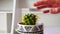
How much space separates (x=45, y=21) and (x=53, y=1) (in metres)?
1.01

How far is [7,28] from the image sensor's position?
1.36m

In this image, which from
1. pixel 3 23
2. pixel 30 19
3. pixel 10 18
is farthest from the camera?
pixel 3 23

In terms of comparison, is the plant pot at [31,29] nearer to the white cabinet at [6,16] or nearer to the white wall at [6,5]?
the white cabinet at [6,16]

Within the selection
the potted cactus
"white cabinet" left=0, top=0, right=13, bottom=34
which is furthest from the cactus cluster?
"white cabinet" left=0, top=0, right=13, bottom=34

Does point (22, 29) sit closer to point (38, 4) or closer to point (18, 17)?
point (18, 17)

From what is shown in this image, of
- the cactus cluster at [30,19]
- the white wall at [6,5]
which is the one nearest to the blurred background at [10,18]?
the white wall at [6,5]

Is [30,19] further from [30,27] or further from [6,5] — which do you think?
[6,5]

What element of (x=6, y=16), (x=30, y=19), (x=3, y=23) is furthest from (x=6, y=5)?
(x=30, y=19)

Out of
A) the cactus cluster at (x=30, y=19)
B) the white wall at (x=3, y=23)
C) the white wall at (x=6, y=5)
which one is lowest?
the white wall at (x=3, y=23)

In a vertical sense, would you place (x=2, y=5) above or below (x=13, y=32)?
above

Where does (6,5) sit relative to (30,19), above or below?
above

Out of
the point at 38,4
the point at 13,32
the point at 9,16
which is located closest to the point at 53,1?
the point at 38,4

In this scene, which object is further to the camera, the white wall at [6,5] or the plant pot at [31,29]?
the white wall at [6,5]

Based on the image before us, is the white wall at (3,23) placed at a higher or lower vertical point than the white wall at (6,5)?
lower
